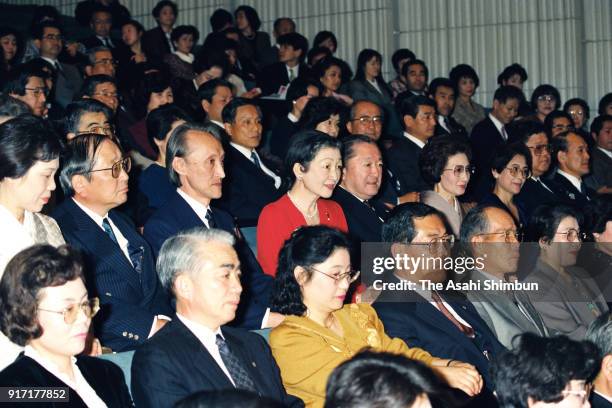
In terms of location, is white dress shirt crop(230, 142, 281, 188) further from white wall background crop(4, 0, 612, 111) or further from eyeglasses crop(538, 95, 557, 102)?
white wall background crop(4, 0, 612, 111)

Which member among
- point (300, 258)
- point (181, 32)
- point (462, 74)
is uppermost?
point (181, 32)

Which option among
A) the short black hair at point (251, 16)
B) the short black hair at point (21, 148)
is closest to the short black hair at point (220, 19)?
the short black hair at point (251, 16)

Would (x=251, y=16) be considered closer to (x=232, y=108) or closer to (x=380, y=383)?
(x=232, y=108)

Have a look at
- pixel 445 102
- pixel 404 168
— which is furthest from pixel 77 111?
pixel 445 102

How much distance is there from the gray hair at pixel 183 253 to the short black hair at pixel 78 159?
0.83 meters

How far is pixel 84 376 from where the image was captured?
262 centimetres

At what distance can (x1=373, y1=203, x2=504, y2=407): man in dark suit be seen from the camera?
3.57 meters

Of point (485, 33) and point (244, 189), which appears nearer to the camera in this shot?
point (244, 189)

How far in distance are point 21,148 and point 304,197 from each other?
163cm

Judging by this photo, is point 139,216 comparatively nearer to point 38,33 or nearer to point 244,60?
point 38,33

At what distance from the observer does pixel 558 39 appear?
898 cm

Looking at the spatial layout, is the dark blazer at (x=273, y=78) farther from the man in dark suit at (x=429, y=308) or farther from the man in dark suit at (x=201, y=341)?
the man in dark suit at (x=201, y=341)

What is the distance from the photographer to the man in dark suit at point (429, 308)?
3.57m

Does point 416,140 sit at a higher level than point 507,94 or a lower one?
lower
